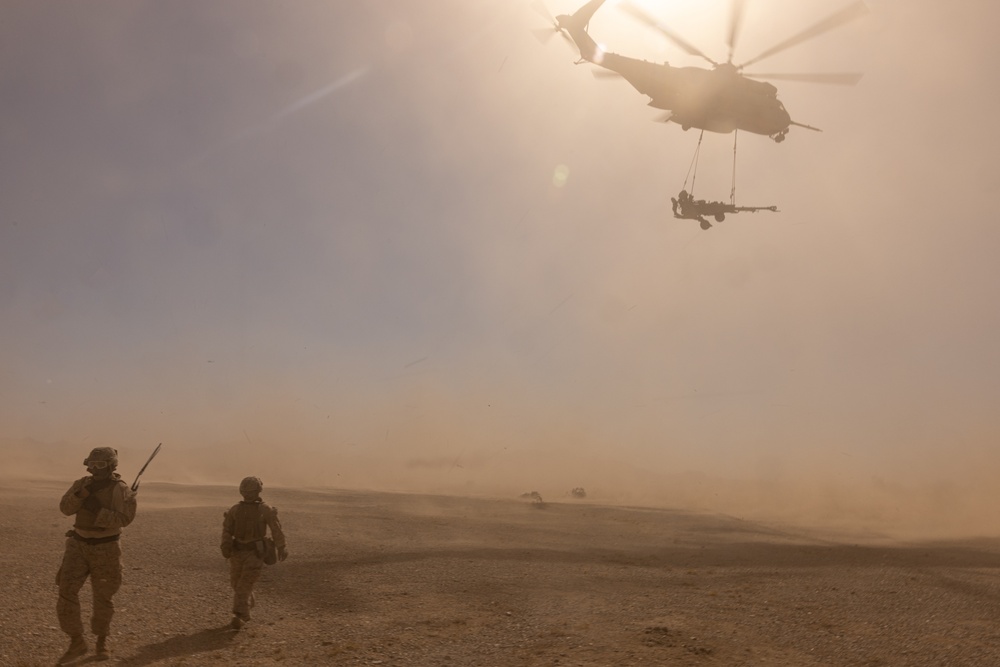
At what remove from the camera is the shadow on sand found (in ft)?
24.5

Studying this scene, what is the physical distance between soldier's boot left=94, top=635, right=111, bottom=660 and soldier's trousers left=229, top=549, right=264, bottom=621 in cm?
157

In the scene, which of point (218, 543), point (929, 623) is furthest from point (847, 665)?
point (218, 543)

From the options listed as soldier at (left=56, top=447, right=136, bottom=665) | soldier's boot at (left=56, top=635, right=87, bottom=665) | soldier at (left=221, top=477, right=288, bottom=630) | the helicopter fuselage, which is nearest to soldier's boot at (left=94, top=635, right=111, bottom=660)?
soldier at (left=56, top=447, right=136, bottom=665)

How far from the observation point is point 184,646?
7.98 meters

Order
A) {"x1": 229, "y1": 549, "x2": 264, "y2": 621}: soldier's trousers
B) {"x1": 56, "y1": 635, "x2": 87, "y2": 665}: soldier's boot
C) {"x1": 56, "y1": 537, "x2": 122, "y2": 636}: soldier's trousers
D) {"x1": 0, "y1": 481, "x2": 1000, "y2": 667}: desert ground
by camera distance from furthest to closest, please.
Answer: {"x1": 229, "y1": 549, "x2": 264, "y2": 621}: soldier's trousers
{"x1": 0, "y1": 481, "x2": 1000, "y2": 667}: desert ground
{"x1": 56, "y1": 537, "x2": 122, "y2": 636}: soldier's trousers
{"x1": 56, "y1": 635, "x2": 87, "y2": 665}: soldier's boot

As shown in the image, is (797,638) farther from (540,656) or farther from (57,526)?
(57,526)

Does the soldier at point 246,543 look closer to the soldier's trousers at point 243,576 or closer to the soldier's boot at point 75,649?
the soldier's trousers at point 243,576

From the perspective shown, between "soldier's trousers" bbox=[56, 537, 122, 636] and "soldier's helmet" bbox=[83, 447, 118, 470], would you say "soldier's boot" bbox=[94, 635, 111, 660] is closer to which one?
"soldier's trousers" bbox=[56, 537, 122, 636]

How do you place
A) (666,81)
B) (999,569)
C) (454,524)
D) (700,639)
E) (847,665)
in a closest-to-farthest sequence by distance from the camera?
(847,665) → (700,639) → (999,569) → (454,524) → (666,81)

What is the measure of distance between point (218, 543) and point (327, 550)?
2.28 m

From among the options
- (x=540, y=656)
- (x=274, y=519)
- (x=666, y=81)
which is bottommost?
(x=540, y=656)

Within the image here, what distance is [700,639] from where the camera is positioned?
854 cm

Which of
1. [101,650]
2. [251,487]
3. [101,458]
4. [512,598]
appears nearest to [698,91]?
[512,598]

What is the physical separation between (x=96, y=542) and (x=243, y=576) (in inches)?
74.2
